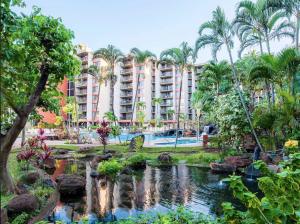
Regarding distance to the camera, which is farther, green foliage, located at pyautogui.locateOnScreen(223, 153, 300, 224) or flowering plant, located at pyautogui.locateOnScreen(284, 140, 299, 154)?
flowering plant, located at pyautogui.locateOnScreen(284, 140, 299, 154)

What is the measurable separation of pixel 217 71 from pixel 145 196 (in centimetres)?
1721

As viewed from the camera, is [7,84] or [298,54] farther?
[298,54]

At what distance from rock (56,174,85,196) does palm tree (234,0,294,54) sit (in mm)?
12265

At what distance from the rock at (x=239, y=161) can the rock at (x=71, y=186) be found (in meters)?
8.21

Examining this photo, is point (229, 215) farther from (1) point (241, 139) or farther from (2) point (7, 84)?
(1) point (241, 139)

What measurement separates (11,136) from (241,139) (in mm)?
16086

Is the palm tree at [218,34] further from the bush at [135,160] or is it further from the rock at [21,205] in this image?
the rock at [21,205]

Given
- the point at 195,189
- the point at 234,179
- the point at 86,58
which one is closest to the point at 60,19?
the point at 234,179

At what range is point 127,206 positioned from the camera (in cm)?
981

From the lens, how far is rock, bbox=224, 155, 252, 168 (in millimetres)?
16406

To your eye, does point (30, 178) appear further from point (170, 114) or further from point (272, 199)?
point (170, 114)

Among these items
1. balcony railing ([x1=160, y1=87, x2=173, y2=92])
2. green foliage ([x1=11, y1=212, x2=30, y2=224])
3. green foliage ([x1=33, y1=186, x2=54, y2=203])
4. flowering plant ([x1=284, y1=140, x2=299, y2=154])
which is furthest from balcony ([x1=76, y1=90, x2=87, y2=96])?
green foliage ([x1=11, y1=212, x2=30, y2=224])

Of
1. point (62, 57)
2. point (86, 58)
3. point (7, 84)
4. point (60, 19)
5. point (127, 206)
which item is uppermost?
point (86, 58)

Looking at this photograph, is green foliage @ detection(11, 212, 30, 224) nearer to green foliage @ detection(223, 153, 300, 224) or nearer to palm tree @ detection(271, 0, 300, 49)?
green foliage @ detection(223, 153, 300, 224)
